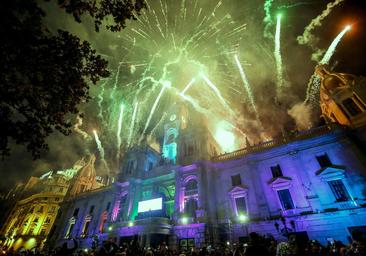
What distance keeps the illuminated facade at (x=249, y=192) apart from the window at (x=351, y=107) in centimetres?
479

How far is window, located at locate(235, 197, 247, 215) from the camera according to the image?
76.3 feet

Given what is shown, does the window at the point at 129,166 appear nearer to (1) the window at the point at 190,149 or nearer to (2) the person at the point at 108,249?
(1) the window at the point at 190,149

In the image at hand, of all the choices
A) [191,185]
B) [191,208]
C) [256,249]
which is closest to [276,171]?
[191,185]

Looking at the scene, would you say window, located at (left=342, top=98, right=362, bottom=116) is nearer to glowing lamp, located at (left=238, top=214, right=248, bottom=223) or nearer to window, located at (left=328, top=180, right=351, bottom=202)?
window, located at (left=328, top=180, right=351, bottom=202)

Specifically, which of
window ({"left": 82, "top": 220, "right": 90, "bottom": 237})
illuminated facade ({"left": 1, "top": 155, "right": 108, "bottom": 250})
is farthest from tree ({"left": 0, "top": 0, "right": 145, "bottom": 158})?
illuminated facade ({"left": 1, "top": 155, "right": 108, "bottom": 250})

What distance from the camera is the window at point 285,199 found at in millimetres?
20978

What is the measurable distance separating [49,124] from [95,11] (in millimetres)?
5436

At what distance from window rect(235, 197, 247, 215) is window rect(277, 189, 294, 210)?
4.30 meters

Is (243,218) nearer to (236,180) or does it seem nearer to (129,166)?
(236,180)

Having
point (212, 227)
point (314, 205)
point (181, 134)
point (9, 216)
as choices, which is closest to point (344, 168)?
point (314, 205)

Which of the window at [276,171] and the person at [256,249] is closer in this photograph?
the person at [256,249]

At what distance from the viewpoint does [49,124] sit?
339 inches

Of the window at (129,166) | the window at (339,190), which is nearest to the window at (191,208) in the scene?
the window at (129,166)

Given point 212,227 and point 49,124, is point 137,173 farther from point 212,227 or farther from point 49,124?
point 49,124
